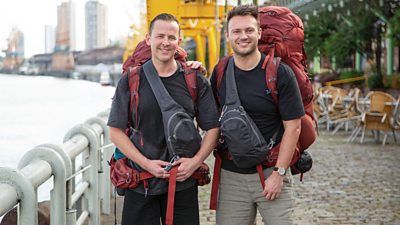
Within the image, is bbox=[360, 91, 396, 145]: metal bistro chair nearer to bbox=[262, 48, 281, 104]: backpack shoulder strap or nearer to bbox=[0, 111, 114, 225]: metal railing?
bbox=[0, 111, 114, 225]: metal railing

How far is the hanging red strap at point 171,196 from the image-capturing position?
11.2 feet

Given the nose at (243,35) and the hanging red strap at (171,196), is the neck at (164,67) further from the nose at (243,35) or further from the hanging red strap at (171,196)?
the hanging red strap at (171,196)

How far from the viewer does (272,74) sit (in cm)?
346

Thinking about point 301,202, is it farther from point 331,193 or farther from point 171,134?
point 171,134

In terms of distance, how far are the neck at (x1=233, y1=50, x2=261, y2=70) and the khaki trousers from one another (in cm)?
53

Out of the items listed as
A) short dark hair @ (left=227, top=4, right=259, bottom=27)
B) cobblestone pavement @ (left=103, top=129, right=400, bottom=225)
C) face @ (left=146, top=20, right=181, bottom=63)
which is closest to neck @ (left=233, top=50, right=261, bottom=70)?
short dark hair @ (left=227, top=4, right=259, bottom=27)

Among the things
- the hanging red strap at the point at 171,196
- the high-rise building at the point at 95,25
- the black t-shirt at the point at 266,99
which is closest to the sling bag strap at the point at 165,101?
the hanging red strap at the point at 171,196

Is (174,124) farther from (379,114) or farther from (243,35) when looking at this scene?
(379,114)

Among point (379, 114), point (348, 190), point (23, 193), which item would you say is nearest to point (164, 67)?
point (23, 193)

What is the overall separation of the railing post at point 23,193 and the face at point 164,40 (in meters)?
0.88

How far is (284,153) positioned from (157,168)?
24.7 inches

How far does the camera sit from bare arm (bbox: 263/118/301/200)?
3.47 metres

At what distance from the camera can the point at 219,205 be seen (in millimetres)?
3680

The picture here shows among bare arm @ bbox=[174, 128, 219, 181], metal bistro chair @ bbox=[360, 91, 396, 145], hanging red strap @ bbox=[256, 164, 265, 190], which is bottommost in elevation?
metal bistro chair @ bbox=[360, 91, 396, 145]
